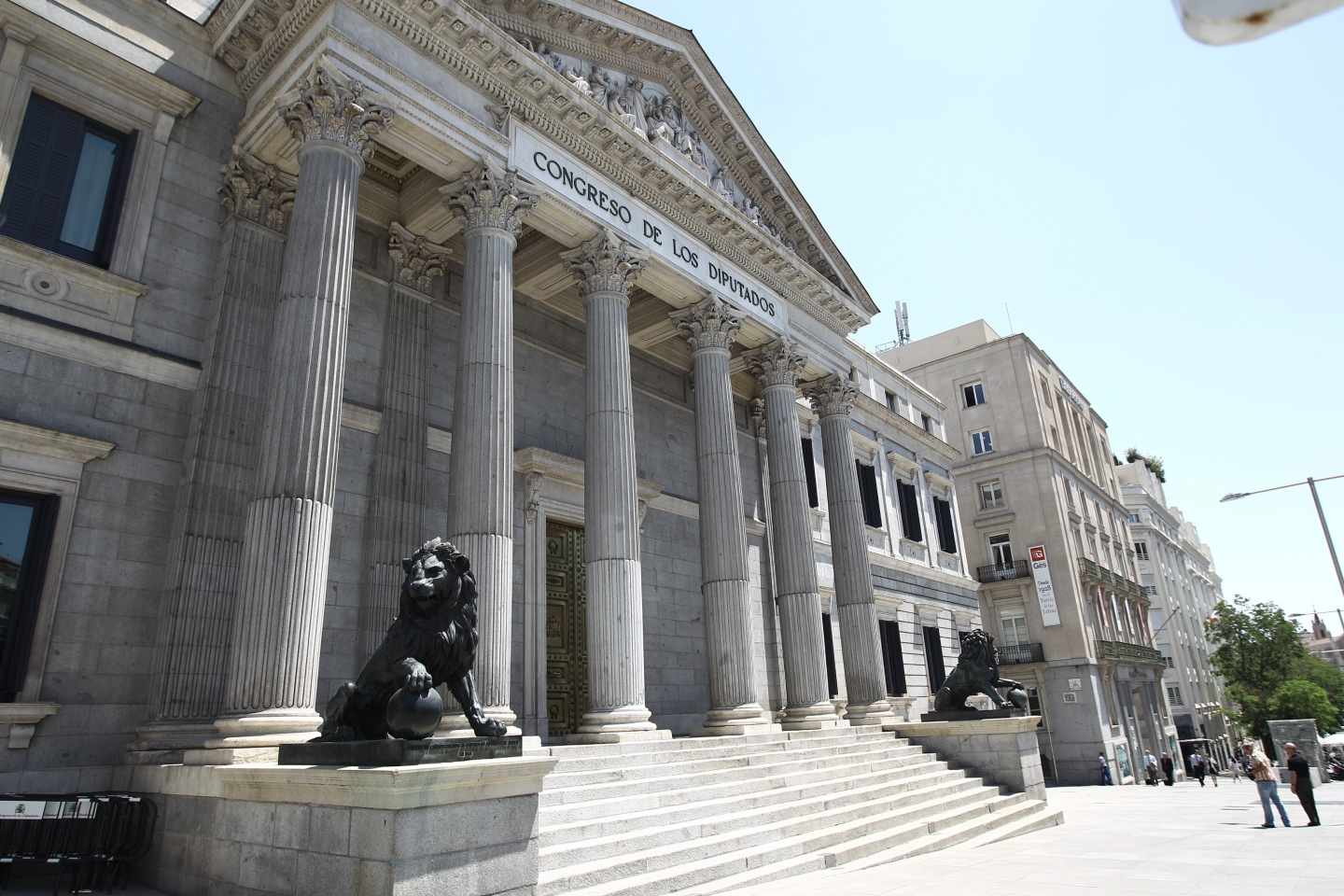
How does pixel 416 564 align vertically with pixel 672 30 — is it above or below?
below

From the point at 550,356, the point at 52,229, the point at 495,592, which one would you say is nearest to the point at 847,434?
the point at 550,356

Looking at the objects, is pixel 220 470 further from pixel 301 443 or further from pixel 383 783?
pixel 383 783

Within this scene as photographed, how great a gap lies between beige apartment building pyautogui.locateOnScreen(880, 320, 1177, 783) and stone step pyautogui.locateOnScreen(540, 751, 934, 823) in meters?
23.8

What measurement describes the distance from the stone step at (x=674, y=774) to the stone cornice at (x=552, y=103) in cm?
1024

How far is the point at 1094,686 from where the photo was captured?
3588 cm

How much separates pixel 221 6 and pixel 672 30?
28.1ft

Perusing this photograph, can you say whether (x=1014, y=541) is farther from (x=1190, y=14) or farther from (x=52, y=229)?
(x=1190, y=14)

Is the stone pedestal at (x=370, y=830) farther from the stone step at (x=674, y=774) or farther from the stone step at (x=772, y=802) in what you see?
the stone step at (x=674, y=774)

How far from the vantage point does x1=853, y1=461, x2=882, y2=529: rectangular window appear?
2756 centimetres

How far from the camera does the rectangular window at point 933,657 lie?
27.9 meters

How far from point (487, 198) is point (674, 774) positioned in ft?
29.7

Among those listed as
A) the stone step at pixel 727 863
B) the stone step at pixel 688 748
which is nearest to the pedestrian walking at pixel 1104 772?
the stone step at pixel 688 748

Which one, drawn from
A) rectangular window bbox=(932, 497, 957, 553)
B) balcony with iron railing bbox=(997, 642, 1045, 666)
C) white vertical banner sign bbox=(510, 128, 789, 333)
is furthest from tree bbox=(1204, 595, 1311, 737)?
white vertical banner sign bbox=(510, 128, 789, 333)

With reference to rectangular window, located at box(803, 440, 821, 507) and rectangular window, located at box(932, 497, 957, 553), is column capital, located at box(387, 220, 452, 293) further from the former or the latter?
rectangular window, located at box(932, 497, 957, 553)
